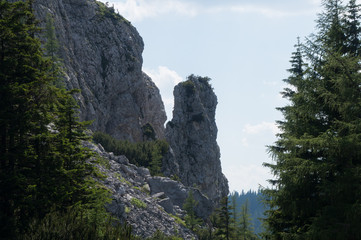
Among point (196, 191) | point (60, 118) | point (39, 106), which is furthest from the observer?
point (196, 191)

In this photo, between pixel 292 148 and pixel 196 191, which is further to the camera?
pixel 196 191

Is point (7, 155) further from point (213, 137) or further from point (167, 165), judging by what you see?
point (213, 137)

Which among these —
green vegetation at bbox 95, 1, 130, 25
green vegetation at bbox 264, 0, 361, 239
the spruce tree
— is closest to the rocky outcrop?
the spruce tree

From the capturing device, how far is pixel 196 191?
50.5m

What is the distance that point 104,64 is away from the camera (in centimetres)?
8406

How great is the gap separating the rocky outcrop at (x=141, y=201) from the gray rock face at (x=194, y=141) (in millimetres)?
31281

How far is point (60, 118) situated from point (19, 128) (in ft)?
10.3

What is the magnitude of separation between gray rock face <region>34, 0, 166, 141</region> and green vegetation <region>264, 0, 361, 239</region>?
202ft

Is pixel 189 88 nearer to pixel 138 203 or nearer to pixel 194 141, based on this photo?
pixel 194 141

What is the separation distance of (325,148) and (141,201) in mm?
24501

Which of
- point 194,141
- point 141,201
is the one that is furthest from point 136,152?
point 141,201

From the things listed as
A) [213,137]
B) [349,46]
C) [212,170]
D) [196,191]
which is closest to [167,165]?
[196,191]

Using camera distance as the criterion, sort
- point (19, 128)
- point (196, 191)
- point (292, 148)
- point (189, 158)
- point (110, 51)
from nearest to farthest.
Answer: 1. point (292, 148)
2. point (19, 128)
3. point (196, 191)
4. point (189, 158)
5. point (110, 51)

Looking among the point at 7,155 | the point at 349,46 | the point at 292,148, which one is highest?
the point at 349,46
